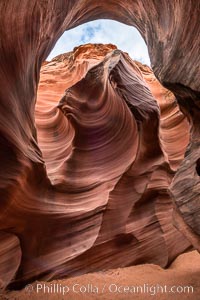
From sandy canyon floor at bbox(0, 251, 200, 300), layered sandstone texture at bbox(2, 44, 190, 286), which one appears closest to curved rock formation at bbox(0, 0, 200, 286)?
layered sandstone texture at bbox(2, 44, 190, 286)

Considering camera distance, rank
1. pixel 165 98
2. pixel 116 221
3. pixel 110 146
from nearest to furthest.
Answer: pixel 116 221
pixel 110 146
pixel 165 98

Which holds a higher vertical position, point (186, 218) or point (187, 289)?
point (186, 218)

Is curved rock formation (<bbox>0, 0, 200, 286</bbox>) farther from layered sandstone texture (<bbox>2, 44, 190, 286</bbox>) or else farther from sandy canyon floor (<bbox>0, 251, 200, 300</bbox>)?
Result: sandy canyon floor (<bbox>0, 251, 200, 300</bbox>)

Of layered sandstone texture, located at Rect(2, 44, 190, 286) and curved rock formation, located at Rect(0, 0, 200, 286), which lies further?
layered sandstone texture, located at Rect(2, 44, 190, 286)

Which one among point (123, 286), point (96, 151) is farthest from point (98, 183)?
point (123, 286)

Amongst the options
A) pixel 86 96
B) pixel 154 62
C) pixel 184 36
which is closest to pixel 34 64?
pixel 154 62

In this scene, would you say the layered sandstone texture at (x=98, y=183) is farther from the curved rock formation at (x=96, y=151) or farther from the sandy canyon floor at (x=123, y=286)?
the sandy canyon floor at (x=123, y=286)

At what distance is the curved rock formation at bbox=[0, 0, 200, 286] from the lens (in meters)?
5.23

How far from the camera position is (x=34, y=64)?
6.30 meters

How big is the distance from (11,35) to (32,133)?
220 centimetres

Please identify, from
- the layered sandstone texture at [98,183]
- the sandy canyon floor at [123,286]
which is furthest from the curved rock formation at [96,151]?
the sandy canyon floor at [123,286]

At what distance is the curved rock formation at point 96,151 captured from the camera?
17.2ft

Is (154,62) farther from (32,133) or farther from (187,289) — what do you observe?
(187,289)

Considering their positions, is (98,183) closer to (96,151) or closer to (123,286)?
(96,151)
